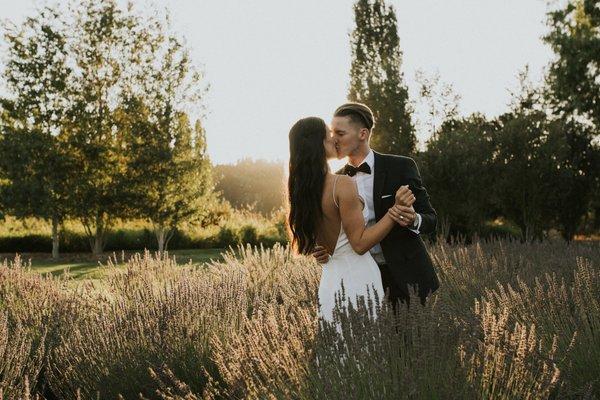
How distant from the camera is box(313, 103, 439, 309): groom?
4.00 meters

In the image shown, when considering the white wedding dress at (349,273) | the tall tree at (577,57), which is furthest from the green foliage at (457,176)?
the white wedding dress at (349,273)

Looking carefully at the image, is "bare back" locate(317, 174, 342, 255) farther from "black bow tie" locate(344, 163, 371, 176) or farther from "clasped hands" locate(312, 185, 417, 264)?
"black bow tie" locate(344, 163, 371, 176)

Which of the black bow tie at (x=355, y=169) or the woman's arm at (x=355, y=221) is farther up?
the black bow tie at (x=355, y=169)

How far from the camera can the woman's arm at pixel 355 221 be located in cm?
354

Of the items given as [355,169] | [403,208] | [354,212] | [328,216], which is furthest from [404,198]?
[355,169]

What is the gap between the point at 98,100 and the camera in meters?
20.7

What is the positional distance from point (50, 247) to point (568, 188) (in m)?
17.9

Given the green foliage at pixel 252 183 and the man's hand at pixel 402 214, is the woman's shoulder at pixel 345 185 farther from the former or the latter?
the green foliage at pixel 252 183

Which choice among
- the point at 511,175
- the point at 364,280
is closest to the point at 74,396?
the point at 364,280

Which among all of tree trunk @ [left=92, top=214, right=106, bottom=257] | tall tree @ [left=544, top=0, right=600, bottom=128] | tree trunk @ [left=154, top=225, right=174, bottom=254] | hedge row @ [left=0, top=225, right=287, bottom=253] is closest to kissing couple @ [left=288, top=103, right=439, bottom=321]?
tall tree @ [left=544, top=0, right=600, bottom=128]

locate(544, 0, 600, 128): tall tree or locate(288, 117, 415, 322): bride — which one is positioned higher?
locate(544, 0, 600, 128): tall tree

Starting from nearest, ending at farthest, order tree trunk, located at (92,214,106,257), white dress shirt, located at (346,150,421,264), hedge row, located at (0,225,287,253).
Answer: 1. white dress shirt, located at (346,150,421,264)
2. tree trunk, located at (92,214,106,257)
3. hedge row, located at (0,225,287,253)

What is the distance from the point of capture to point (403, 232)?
4020 millimetres

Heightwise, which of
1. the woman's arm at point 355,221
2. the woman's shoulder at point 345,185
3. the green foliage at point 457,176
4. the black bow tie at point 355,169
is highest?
the green foliage at point 457,176
